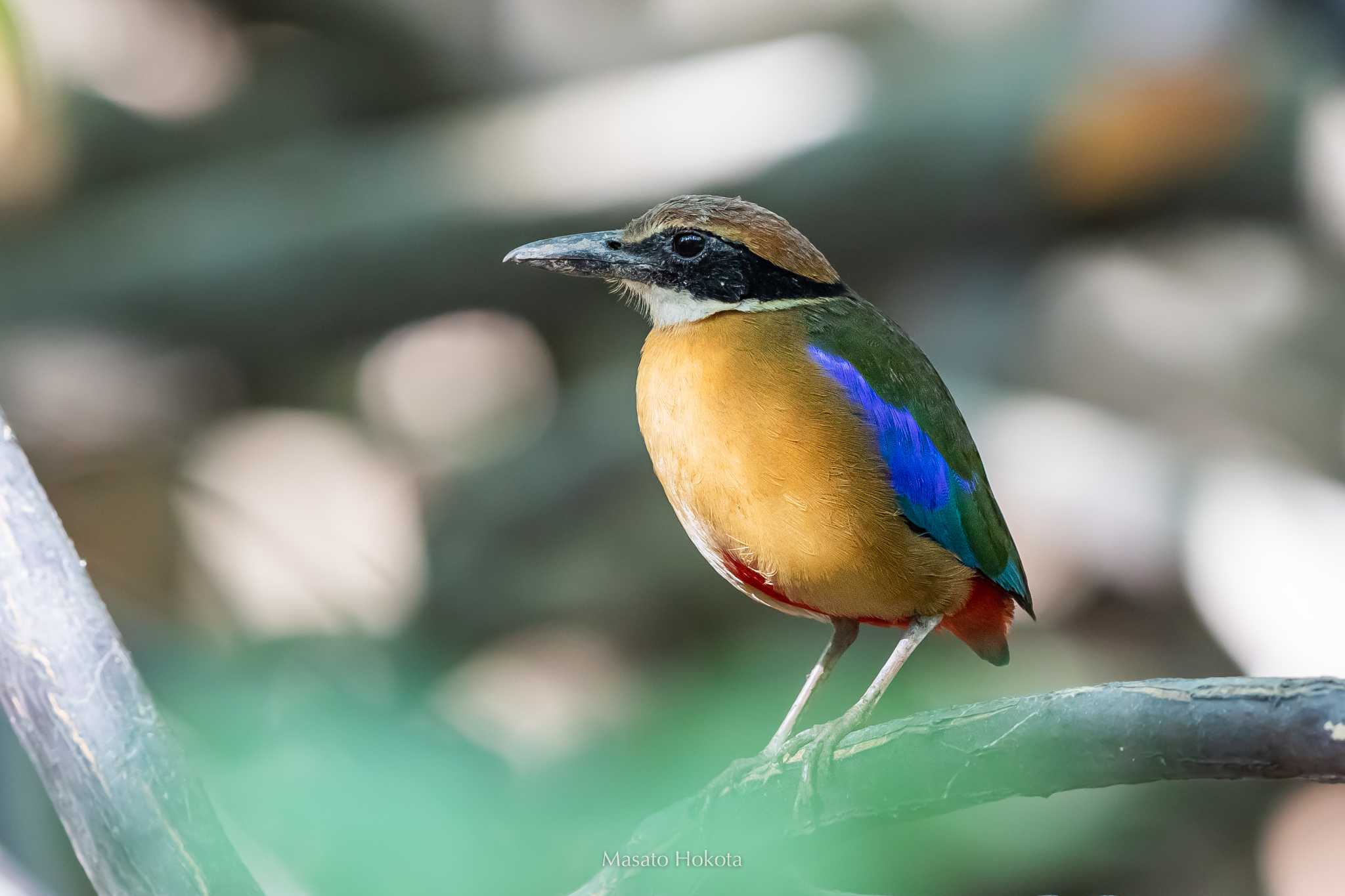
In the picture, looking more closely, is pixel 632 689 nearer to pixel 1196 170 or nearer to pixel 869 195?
pixel 869 195

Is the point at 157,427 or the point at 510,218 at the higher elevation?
the point at 510,218

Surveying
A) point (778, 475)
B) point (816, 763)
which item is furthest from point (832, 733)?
point (778, 475)

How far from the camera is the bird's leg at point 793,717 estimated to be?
177 cm

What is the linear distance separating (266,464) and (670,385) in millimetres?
4934

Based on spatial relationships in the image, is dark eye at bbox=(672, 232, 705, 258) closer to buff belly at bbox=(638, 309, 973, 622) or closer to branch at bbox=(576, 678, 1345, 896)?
buff belly at bbox=(638, 309, 973, 622)

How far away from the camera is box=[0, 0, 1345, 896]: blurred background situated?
4980 mm

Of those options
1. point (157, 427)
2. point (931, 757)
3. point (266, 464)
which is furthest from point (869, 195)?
point (931, 757)

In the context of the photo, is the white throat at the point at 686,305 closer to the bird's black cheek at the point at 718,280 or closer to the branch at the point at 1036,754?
the bird's black cheek at the point at 718,280

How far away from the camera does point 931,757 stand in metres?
1.70

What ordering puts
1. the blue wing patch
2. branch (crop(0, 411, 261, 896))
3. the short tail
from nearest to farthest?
branch (crop(0, 411, 261, 896)) → the blue wing patch → the short tail

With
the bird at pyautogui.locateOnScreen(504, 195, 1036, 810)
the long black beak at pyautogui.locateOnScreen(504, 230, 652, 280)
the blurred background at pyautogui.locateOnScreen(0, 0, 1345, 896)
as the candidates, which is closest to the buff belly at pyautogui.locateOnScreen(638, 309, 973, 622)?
the bird at pyautogui.locateOnScreen(504, 195, 1036, 810)

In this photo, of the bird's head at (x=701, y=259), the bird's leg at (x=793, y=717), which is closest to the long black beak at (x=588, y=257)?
the bird's head at (x=701, y=259)

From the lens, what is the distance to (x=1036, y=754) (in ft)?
5.45

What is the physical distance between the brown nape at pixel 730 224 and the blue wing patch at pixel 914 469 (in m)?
0.15
